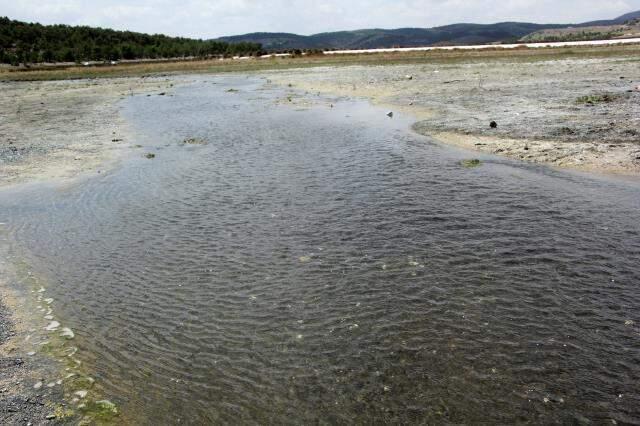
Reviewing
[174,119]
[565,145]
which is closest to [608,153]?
[565,145]

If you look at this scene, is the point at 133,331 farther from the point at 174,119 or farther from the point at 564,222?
the point at 174,119

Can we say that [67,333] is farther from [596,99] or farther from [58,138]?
[596,99]

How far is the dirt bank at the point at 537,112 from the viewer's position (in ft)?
61.9

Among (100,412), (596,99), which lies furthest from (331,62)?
(100,412)

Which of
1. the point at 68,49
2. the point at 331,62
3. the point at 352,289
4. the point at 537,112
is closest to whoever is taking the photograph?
the point at 352,289

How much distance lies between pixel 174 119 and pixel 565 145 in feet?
90.6

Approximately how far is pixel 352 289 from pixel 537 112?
23.4 metres

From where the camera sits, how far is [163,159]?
2280 centimetres

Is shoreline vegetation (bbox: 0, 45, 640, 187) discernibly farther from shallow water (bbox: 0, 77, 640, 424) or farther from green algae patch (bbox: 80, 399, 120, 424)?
green algae patch (bbox: 80, 399, 120, 424)

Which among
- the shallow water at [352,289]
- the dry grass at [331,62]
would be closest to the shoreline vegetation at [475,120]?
the shallow water at [352,289]

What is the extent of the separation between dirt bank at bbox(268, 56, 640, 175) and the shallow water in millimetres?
2569

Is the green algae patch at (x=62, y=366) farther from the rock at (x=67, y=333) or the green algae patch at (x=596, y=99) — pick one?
the green algae patch at (x=596, y=99)

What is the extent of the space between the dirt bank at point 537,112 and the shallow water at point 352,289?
2.57 meters

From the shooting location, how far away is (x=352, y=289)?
971 cm
